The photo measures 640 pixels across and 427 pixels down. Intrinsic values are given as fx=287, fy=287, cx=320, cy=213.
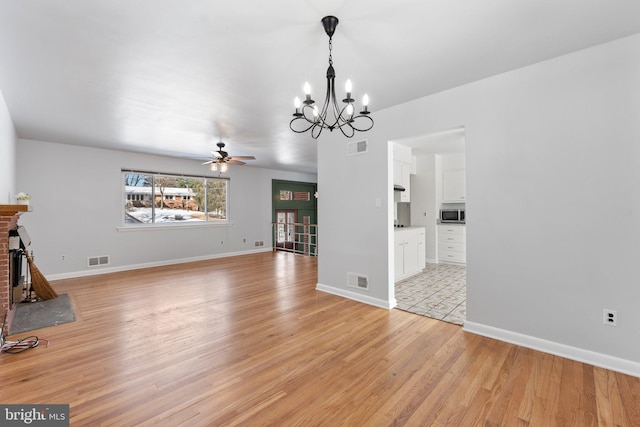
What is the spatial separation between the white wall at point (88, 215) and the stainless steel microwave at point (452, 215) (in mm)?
5713

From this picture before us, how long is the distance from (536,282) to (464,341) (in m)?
0.84

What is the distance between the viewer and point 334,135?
4.22 meters

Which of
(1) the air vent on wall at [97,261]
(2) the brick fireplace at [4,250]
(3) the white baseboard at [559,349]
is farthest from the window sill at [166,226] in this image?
(3) the white baseboard at [559,349]

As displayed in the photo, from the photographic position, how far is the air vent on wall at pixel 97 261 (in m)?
5.68

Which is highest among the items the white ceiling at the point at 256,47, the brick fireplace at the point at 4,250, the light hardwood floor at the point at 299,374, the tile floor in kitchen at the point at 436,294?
the white ceiling at the point at 256,47

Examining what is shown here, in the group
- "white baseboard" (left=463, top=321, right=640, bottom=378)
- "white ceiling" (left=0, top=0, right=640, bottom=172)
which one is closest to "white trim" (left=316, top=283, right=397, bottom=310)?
"white baseboard" (left=463, top=321, right=640, bottom=378)

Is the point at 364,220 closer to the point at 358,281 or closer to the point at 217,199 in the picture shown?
the point at 358,281

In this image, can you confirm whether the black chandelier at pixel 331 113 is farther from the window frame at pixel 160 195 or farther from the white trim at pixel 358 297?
the window frame at pixel 160 195

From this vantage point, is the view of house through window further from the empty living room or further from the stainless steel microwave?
the stainless steel microwave

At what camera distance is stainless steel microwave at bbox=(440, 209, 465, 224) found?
6520 millimetres

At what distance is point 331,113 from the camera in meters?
3.84

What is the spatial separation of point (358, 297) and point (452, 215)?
3829mm

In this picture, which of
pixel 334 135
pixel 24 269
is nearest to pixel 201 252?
pixel 24 269

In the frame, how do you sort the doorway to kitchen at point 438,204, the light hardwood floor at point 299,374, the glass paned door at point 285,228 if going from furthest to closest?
the glass paned door at point 285,228 → the doorway to kitchen at point 438,204 → the light hardwood floor at point 299,374
